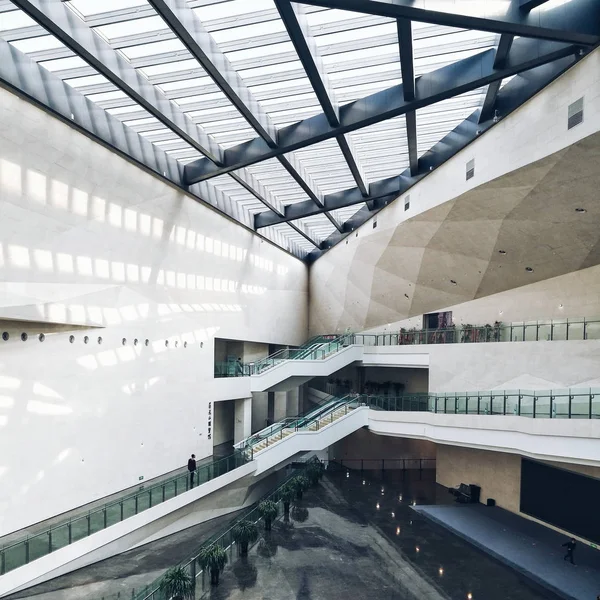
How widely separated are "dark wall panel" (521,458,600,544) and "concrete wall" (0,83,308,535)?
12.7 m

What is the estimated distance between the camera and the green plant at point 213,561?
1340 centimetres

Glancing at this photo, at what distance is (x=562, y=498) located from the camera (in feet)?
58.2

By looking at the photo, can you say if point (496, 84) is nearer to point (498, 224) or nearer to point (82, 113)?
point (498, 224)

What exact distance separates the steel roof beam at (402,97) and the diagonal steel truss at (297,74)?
0.03 meters

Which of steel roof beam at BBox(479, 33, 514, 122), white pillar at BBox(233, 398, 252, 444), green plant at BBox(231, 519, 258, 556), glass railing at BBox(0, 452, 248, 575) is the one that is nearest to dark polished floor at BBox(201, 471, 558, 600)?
green plant at BBox(231, 519, 258, 556)

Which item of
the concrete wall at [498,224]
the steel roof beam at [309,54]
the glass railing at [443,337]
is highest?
the steel roof beam at [309,54]

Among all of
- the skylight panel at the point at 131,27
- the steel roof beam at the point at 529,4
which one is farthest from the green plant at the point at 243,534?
the steel roof beam at the point at 529,4

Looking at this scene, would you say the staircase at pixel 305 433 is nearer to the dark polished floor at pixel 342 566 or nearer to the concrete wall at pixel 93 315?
the dark polished floor at pixel 342 566

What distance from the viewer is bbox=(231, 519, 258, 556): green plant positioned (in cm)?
1545

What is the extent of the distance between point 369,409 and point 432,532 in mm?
6254

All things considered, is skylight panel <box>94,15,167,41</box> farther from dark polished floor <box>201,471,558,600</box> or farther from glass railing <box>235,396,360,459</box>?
glass railing <box>235,396,360,459</box>

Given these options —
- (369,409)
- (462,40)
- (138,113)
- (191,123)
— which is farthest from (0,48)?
(369,409)

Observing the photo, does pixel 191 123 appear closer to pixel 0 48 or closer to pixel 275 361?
pixel 0 48

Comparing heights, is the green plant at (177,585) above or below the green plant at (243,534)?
above
